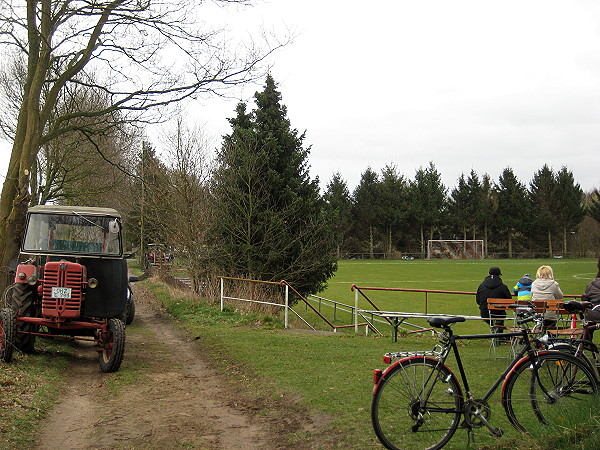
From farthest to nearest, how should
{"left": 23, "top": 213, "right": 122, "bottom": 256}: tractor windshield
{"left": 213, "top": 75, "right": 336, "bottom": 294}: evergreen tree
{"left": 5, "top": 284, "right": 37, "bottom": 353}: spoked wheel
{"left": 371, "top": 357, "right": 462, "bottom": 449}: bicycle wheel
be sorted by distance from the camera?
{"left": 213, "top": 75, "right": 336, "bottom": 294}: evergreen tree < {"left": 23, "top": 213, "right": 122, "bottom": 256}: tractor windshield < {"left": 5, "top": 284, "right": 37, "bottom": 353}: spoked wheel < {"left": 371, "top": 357, "right": 462, "bottom": 449}: bicycle wheel

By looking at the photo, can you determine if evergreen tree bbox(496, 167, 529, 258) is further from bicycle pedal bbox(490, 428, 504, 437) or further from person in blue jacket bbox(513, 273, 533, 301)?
bicycle pedal bbox(490, 428, 504, 437)

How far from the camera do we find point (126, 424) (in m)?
6.64

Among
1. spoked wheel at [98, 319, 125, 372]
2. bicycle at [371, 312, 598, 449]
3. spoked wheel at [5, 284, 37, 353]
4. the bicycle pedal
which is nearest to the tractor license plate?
spoked wheel at [5, 284, 37, 353]

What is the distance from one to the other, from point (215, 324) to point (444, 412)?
10736 millimetres

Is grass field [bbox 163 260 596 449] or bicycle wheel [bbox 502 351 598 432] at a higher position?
bicycle wheel [bbox 502 351 598 432]

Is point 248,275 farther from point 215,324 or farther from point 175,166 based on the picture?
point 215,324

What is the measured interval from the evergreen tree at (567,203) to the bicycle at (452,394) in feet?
293

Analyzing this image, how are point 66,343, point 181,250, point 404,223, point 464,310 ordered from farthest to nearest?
point 404,223 < point 464,310 < point 181,250 < point 66,343

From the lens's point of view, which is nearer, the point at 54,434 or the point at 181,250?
the point at 54,434

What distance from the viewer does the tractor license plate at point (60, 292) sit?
9586mm

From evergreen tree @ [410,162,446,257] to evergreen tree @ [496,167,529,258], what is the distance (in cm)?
812

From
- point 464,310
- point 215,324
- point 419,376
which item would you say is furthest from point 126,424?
point 464,310

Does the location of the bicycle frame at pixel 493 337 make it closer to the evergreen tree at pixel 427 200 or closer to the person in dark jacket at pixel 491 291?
the person in dark jacket at pixel 491 291

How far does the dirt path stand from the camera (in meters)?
6.07
